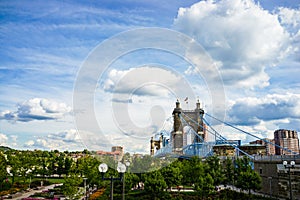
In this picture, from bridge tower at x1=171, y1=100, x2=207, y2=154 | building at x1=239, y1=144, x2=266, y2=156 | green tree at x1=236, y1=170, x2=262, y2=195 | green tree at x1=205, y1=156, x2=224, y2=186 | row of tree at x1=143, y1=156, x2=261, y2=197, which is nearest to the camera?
row of tree at x1=143, y1=156, x2=261, y2=197

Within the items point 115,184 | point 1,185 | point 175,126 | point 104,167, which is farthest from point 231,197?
point 175,126

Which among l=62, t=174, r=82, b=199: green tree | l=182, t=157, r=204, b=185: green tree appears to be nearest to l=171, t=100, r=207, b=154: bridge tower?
l=182, t=157, r=204, b=185: green tree

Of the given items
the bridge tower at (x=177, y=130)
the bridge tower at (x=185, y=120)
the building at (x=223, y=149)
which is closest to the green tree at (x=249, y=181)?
the building at (x=223, y=149)

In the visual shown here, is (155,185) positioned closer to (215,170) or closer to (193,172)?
(193,172)

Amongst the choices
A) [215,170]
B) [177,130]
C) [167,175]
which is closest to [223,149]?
[215,170]

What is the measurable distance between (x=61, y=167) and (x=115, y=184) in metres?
37.4

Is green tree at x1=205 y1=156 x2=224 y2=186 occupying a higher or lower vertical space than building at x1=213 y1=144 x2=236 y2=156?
lower

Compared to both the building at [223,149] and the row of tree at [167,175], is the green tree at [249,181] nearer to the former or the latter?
the row of tree at [167,175]

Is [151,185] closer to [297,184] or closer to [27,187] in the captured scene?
[297,184]

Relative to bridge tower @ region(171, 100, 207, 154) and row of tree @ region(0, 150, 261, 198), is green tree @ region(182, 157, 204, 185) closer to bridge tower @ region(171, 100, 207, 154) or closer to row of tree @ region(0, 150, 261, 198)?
row of tree @ region(0, 150, 261, 198)

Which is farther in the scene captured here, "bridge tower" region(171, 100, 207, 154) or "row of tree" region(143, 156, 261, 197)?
"bridge tower" region(171, 100, 207, 154)

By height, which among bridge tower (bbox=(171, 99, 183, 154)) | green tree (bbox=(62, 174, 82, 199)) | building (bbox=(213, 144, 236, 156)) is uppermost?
bridge tower (bbox=(171, 99, 183, 154))

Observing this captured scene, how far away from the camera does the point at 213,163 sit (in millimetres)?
36156

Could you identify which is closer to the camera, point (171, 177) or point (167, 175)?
point (171, 177)
